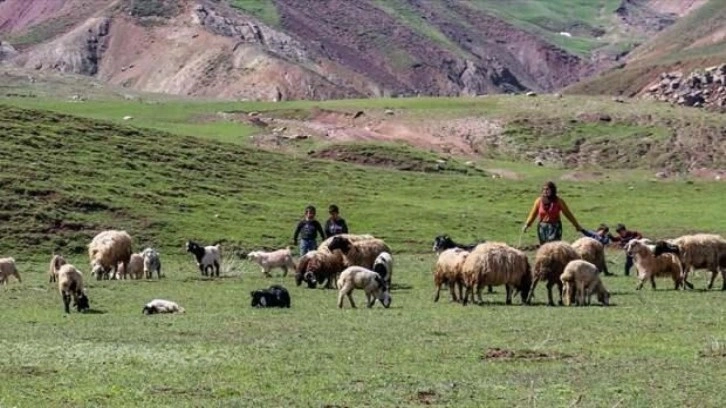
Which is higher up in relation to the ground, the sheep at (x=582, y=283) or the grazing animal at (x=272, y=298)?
the sheep at (x=582, y=283)

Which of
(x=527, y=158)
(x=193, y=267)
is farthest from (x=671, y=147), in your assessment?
(x=193, y=267)

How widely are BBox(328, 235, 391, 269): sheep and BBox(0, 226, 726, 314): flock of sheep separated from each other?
0.03 m

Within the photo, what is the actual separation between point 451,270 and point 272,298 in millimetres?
4404

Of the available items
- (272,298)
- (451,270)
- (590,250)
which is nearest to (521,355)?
(451,270)

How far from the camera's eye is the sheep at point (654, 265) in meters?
32.5

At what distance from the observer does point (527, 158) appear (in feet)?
305

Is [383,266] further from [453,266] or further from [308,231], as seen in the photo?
[308,231]

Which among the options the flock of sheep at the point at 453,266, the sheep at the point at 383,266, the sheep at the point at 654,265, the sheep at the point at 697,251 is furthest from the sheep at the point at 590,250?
the sheep at the point at 383,266

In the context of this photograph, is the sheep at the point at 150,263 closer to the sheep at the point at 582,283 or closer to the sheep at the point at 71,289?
the sheep at the point at 71,289

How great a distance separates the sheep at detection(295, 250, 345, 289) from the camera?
113 ft

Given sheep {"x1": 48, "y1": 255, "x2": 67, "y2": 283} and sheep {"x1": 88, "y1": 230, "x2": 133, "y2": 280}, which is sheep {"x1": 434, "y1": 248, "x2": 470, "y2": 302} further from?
sheep {"x1": 88, "y1": 230, "x2": 133, "y2": 280}

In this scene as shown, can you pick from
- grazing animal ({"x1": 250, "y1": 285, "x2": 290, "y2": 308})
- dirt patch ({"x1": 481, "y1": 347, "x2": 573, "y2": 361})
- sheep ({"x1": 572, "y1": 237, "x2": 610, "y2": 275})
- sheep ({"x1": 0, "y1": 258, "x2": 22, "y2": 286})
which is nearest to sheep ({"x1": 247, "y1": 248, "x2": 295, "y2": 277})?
sheep ({"x1": 0, "y1": 258, "x2": 22, "y2": 286})

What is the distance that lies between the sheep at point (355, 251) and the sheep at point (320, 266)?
0.69 feet

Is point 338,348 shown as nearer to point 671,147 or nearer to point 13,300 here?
point 13,300
